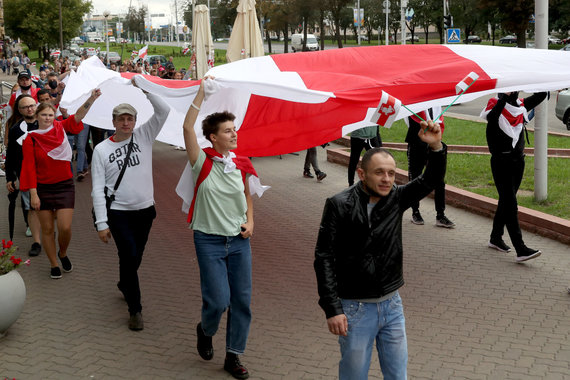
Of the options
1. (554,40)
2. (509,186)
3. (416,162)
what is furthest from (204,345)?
(554,40)

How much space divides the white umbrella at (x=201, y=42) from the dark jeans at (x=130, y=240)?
13.6m

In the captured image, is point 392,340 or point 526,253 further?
point 526,253

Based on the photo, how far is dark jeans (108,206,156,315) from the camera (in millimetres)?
5957

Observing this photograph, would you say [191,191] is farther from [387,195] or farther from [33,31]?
[33,31]

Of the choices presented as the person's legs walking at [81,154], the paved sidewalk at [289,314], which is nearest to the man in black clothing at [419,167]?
the paved sidewalk at [289,314]

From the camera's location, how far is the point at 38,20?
235 ft

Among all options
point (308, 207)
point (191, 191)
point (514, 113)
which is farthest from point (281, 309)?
point (308, 207)

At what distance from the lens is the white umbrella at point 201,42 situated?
19719mm

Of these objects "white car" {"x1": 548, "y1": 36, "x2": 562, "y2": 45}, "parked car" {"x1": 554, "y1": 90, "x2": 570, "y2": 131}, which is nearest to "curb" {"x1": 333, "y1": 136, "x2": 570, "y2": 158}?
"parked car" {"x1": 554, "y1": 90, "x2": 570, "y2": 131}

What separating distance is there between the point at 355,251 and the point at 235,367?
178 centimetres

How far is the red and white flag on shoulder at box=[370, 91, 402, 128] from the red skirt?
3929 millimetres

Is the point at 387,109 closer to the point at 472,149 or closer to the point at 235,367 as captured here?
the point at 235,367

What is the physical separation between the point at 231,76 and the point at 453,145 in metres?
10.3

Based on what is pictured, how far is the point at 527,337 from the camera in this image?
225 inches
